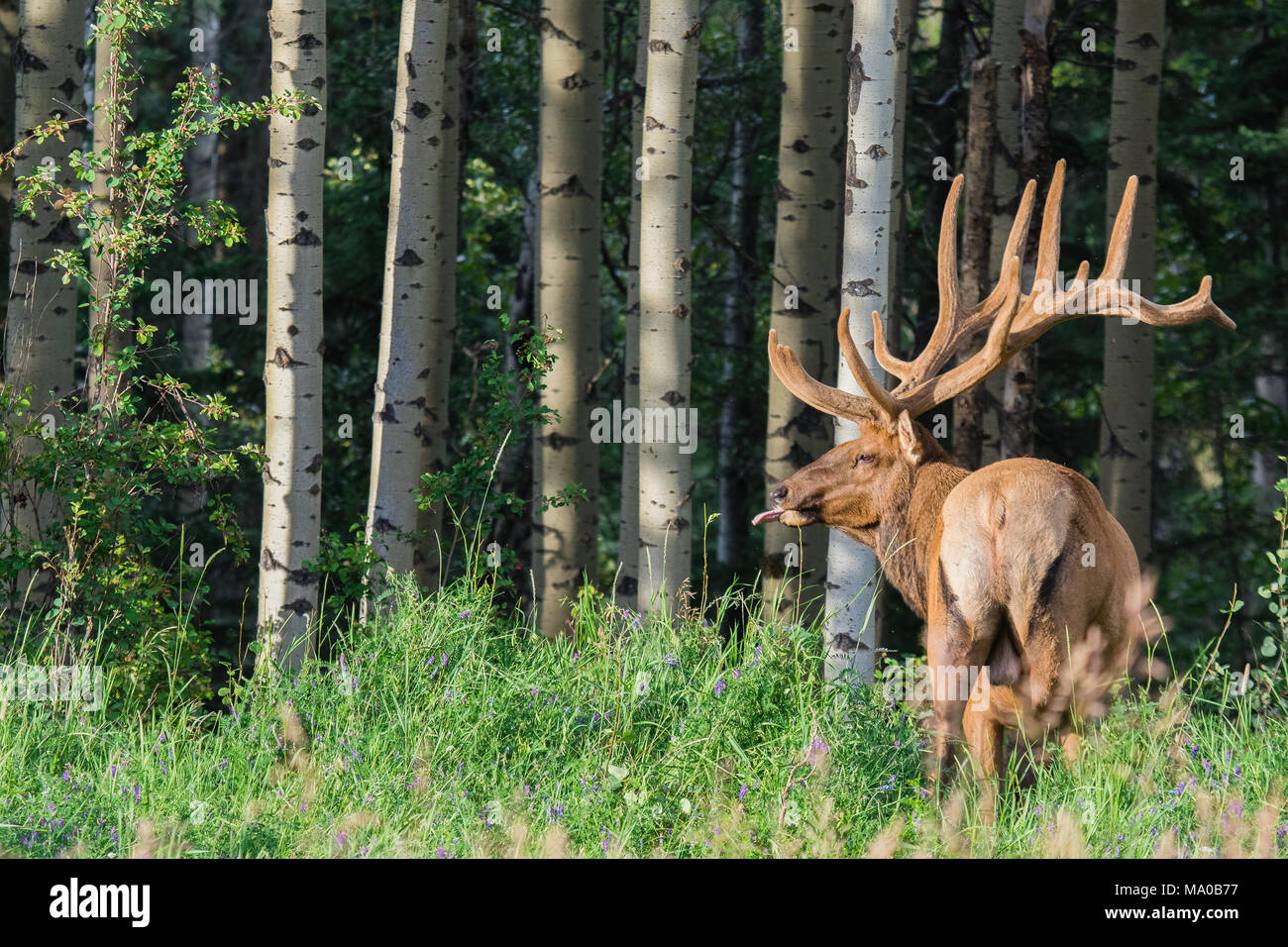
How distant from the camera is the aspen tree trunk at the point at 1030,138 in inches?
443

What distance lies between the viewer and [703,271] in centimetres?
1959

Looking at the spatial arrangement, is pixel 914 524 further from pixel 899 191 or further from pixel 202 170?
pixel 202 170

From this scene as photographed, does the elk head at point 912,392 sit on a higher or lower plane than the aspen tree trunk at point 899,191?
lower

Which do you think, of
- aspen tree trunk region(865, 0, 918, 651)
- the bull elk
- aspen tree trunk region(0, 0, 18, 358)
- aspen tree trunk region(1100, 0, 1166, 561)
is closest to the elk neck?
the bull elk

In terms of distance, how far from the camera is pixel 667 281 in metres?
7.94

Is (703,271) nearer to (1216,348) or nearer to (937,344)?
(1216,348)

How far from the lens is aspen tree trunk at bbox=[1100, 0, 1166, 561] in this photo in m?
11.7

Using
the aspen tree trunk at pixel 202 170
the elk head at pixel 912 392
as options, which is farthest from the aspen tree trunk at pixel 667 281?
the aspen tree trunk at pixel 202 170

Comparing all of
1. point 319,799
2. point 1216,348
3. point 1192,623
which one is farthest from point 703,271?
point 319,799

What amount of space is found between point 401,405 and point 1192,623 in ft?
49.2

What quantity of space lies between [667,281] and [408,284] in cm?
189

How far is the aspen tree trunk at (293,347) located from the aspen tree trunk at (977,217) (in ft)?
19.8

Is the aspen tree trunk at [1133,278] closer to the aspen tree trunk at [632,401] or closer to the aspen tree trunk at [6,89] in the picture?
the aspen tree trunk at [632,401]

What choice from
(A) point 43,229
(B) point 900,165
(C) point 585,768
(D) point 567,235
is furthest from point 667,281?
(A) point 43,229
